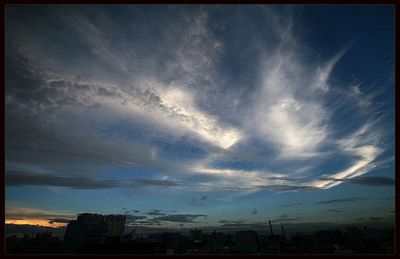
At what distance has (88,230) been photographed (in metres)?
35.4

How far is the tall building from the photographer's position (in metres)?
33.7

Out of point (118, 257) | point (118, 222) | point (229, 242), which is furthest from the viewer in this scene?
point (118, 222)

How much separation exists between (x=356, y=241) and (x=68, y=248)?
1275 inches

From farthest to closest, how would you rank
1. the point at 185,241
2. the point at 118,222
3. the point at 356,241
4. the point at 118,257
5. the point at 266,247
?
the point at 118,222
the point at 185,241
the point at 266,247
the point at 356,241
the point at 118,257

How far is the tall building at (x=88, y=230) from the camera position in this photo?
33688mm

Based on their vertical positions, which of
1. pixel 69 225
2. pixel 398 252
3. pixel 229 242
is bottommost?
pixel 398 252

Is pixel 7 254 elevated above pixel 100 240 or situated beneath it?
situated beneath

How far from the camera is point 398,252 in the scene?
360cm

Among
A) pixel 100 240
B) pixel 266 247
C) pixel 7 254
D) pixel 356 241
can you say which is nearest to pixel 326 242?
pixel 356 241

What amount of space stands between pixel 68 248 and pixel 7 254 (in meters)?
34.7

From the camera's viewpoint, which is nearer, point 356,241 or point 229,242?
point 229,242

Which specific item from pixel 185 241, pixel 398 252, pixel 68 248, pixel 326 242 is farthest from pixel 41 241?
pixel 398 252

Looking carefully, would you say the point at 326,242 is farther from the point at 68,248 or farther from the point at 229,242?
the point at 68,248

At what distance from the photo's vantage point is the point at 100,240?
36000mm
